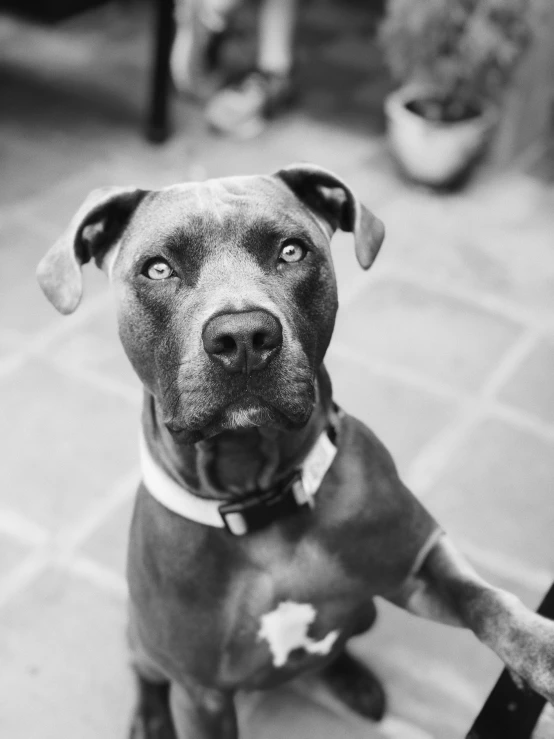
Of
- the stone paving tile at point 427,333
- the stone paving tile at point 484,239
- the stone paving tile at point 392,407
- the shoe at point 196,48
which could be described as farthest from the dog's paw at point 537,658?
the shoe at point 196,48

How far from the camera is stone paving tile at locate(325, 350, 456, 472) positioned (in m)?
2.84

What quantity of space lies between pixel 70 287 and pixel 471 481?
149 cm

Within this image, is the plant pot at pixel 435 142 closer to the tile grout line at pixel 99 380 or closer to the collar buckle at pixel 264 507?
the tile grout line at pixel 99 380

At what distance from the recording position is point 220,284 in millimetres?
1472

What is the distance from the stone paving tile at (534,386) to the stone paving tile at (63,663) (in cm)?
145

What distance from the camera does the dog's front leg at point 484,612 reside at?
1471 mm

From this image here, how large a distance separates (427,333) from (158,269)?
1940mm

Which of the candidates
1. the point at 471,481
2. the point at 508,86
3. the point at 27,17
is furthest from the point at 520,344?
the point at 27,17

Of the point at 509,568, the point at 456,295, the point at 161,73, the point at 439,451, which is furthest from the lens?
the point at 161,73

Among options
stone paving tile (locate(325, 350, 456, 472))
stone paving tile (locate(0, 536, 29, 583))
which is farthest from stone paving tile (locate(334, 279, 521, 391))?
stone paving tile (locate(0, 536, 29, 583))

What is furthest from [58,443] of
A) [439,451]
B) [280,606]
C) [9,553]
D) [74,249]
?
[280,606]

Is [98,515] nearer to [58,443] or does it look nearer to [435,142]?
[58,443]

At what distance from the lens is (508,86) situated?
4219mm

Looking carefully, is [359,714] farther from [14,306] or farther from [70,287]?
[14,306]
